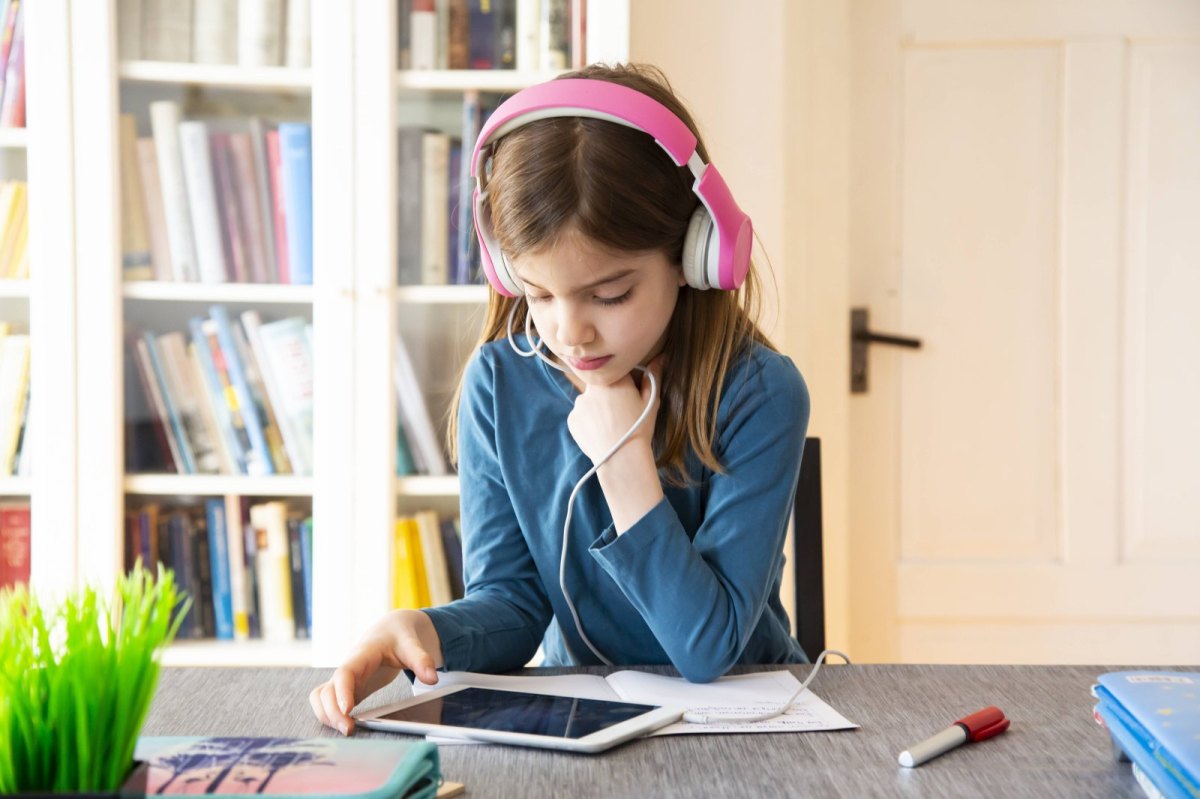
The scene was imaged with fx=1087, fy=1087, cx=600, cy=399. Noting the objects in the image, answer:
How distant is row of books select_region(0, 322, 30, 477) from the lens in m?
1.88

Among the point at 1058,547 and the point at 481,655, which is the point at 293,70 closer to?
the point at 481,655

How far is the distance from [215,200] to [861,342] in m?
1.34

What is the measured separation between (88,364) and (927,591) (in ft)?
5.74

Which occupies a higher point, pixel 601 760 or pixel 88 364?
pixel 88 364

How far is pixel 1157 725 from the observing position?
2.06ft

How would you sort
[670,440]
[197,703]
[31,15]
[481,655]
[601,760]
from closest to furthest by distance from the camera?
[601,760] → [197,703] → [481,655] → [670,440] → [31,15]

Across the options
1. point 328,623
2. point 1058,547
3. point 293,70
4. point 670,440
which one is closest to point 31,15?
point 293,70

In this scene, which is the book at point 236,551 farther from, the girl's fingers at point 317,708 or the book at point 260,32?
the girl's fingers at point 317,708

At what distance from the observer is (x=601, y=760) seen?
70 cm

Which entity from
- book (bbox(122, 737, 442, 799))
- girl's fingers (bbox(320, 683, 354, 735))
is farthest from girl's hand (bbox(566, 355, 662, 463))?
book (bbox(122, 737, 442, 799))

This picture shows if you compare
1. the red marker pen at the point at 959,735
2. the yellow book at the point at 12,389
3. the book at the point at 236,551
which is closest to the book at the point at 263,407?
the book at the point at 236,551

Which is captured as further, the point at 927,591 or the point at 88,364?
the point at 927,591

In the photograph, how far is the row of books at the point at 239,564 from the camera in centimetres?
196

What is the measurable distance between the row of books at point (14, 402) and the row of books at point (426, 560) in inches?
26.0
